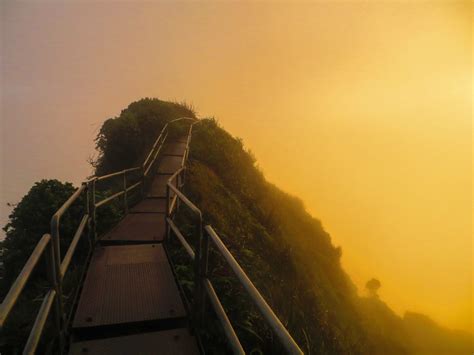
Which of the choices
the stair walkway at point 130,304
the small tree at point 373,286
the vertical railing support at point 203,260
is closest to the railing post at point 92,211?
the stair walkway at point 130,304

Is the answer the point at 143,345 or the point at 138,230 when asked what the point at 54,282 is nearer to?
the point at 143,345

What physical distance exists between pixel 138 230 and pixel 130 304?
2910 mm

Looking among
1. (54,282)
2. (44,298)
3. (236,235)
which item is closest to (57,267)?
(54,282)

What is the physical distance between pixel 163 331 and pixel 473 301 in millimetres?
100461

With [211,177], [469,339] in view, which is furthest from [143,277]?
[469,339]

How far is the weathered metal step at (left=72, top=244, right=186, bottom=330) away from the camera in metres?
3.64

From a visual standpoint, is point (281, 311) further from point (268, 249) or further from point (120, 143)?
point (120, 143)

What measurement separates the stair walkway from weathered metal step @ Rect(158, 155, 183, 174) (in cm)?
643

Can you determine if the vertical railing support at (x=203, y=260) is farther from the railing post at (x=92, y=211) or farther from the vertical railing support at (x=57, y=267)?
the railing post at (x=92, y=211)

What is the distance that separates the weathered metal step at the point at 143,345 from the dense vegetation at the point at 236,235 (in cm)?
35

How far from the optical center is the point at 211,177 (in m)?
11.6

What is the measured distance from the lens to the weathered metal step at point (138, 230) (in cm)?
599

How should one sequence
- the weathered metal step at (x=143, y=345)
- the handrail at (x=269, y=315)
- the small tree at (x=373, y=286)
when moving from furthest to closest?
1. the small tree at (x=373, y=286)
2. the weathered metal step at (x=143, y=345)
3. the handrail at (x=269, y=315)

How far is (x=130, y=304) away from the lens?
153 inches
